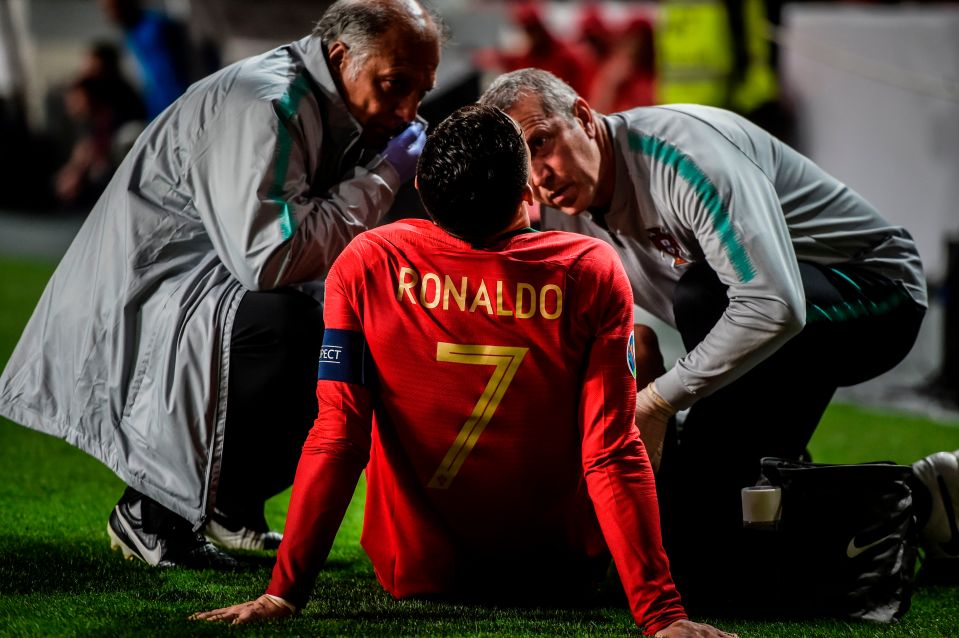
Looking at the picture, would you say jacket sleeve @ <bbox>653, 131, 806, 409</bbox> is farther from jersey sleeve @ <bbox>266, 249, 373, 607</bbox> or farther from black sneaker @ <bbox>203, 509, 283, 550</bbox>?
black sneaker @ <bbox>203, 509, 283, 550</bbox>

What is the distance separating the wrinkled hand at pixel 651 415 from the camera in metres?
2.28

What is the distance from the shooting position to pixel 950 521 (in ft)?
8.36

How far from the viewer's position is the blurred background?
6.23 meters

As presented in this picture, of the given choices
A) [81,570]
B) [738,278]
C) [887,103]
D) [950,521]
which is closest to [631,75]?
[887,103]

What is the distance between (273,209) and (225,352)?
307mm

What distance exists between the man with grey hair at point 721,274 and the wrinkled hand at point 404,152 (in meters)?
0.30

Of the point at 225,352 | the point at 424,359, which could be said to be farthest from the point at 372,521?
the point at 225,352

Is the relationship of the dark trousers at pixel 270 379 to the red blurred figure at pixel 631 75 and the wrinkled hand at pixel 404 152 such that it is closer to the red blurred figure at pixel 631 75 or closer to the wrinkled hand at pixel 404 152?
the wrinkled hand at pixel 404 152

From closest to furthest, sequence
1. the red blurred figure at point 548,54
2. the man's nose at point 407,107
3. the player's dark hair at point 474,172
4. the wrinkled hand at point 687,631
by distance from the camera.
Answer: the wrinkled hand at point 687,631 → the player's dark hair at point 474,172 → the man's nose at point 407,107 → the red blurred figure at point 548,54

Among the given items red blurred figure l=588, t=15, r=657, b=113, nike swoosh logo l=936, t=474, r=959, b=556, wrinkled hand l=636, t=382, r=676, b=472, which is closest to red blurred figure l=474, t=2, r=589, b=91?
red blurred figure l=588, t=15, r=657, b=113

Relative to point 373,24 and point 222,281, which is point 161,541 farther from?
point 373,24

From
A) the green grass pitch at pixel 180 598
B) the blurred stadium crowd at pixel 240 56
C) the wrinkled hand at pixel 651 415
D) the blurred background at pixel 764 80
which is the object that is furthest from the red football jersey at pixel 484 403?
the blurred background at pixel 764 80

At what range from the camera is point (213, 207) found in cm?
245

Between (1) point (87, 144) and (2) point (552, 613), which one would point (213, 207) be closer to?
(2) point (552, 613)
